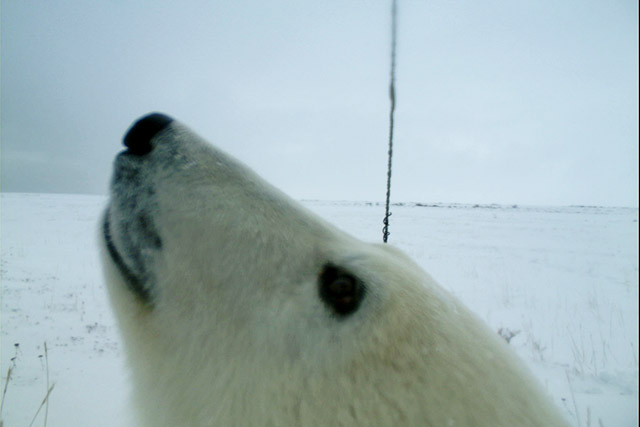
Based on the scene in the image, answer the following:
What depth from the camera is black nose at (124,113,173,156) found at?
1170 mm

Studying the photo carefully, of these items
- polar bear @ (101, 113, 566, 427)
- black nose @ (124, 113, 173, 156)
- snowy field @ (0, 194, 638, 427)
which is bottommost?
snowy field @ (0, 194, 638, 427)

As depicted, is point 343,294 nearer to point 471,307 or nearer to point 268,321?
point 268,321

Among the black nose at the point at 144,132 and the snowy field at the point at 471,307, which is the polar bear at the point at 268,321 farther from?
the snowy field at the point at 471,307

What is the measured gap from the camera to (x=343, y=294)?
1.04 metres

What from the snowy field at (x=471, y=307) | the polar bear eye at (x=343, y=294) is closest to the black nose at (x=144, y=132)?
the snowy field at (x=471, y=307)

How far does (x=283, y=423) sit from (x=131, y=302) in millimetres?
544

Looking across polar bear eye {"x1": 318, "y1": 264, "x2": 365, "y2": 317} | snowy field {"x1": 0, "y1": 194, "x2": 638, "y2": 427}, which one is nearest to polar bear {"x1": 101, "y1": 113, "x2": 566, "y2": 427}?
polar bear eye {"x1": 318, "y1": 264, "x2": 365, "y2": 317}

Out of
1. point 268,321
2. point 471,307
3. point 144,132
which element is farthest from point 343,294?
point 471,307

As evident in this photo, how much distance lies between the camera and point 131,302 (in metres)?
1.10

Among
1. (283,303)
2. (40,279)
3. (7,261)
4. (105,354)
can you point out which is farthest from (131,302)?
(7,261)

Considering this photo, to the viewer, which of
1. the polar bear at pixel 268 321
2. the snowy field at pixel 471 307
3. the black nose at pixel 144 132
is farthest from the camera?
the snowy field at pixel 471 307

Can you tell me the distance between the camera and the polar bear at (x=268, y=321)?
961 millimetres

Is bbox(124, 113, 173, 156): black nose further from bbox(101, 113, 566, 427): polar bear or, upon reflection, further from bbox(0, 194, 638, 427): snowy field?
bbox(0, 194, 638, 427): snowy field

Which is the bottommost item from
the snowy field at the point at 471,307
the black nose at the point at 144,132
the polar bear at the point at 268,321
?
the snowy field at the point at 471,307
